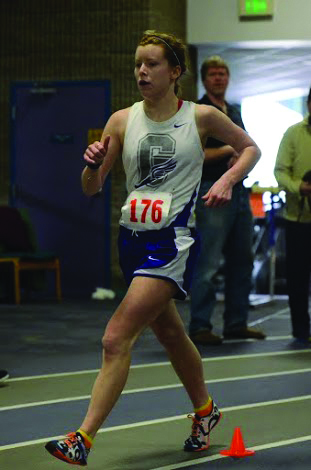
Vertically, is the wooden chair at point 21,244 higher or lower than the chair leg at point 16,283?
higher

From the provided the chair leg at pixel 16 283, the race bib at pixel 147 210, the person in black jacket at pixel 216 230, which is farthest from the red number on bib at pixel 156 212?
the chair leg at pixel 16 283

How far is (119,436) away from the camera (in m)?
4.82

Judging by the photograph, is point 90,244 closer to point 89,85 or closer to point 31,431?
point 89,85

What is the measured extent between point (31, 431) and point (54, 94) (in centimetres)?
808

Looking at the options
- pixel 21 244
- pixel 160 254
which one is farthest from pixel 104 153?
pixel 21 244

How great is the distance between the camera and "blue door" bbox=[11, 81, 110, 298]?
12.5 meters

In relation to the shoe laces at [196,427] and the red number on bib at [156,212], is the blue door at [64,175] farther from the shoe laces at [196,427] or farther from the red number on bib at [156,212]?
the red number on bib at [156,212]

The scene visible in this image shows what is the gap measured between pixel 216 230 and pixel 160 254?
3559 mm

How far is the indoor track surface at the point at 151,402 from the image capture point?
4414 millimetres

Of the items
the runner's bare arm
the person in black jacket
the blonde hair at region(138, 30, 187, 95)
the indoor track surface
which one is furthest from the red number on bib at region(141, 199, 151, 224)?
the person in black jacket

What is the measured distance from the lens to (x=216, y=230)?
7824 mm

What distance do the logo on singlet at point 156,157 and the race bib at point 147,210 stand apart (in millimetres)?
57

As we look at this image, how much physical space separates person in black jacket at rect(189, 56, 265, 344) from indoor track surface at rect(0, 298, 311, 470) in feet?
0.98

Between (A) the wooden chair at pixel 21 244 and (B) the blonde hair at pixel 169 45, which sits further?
(A) the wooden chair at pixel 21 244
